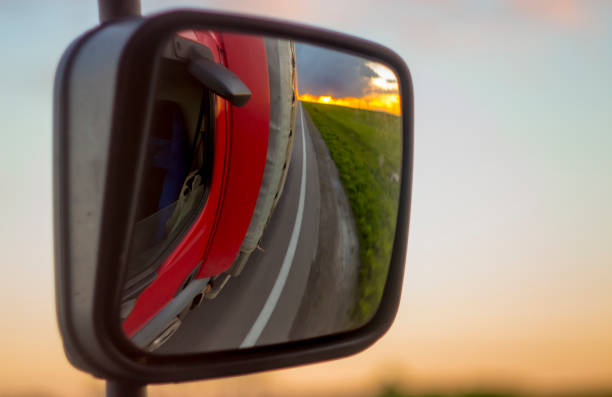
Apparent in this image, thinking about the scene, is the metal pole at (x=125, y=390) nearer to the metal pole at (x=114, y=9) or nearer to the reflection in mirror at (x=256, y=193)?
the reflection in mirror at (x=256, y=193)

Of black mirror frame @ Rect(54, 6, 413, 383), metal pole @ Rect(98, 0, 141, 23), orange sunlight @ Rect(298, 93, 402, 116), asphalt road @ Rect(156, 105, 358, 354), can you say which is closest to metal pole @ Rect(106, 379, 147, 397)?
black mirror frame @ Rect(54, 6, 413, 383)

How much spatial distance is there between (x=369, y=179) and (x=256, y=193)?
55cm

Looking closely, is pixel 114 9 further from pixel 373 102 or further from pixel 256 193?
pixel 256 193

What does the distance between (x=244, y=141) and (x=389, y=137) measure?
69 cm

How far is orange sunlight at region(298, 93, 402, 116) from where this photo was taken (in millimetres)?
2113

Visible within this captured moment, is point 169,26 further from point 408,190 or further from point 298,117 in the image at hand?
point 298,117

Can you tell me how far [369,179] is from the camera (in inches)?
105

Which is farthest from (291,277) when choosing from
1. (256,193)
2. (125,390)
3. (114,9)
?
(114,9)

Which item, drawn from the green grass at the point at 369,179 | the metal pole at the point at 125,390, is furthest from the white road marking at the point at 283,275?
the metal pole at the point at 125,390

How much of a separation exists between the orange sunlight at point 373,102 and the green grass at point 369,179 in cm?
2

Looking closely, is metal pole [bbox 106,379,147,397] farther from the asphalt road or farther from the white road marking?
the white road marking

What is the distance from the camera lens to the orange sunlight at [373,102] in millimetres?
2113

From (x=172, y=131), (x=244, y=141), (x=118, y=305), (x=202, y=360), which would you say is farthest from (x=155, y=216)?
(x=118, y=305)

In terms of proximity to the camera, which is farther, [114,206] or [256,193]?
[256,193]
